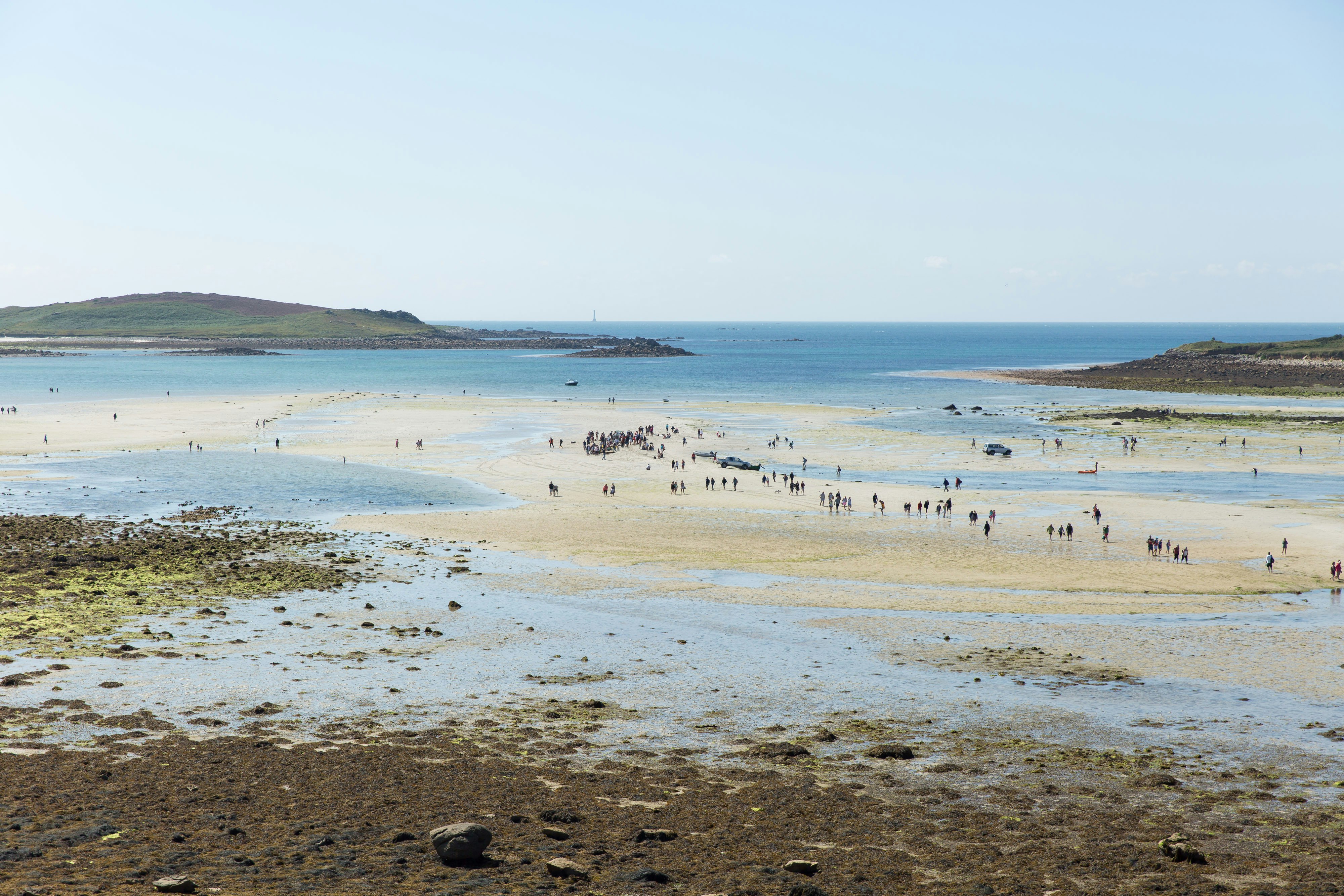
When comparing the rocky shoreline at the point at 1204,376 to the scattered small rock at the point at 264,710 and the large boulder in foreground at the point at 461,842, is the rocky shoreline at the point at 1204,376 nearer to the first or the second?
the scattered small rock at the point at 264,710

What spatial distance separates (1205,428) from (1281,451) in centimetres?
1578

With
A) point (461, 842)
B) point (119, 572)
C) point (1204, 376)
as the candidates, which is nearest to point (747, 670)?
point (461, 842)

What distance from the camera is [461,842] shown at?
15.0 m

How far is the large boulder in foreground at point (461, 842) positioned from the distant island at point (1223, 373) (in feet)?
449

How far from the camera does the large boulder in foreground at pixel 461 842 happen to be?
1502 cm

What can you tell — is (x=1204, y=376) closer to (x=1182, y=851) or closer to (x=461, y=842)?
(x=1182, y=851)

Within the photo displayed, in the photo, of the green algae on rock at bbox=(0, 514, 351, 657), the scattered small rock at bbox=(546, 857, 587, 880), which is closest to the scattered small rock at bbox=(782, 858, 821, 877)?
the scattered small rock at bbox=(546, 857, 587, 880)

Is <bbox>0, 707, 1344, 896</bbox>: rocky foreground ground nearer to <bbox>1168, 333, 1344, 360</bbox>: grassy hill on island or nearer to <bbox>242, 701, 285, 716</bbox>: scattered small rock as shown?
<bbox>242, 701, 285, 716</bbox>: scattered small rock

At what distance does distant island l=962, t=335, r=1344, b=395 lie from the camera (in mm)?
134375

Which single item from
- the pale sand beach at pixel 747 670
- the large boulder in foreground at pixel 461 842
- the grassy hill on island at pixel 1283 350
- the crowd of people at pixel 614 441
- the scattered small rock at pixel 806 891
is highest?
the grassy hill on island at pixel 1283 350

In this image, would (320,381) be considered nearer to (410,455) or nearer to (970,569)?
(410,455)

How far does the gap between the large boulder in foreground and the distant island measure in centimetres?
13674

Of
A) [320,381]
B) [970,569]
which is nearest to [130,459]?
[970,569]

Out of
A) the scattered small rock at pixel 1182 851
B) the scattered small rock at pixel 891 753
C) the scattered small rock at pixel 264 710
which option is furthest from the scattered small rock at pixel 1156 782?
the scattered small rock at pixel 264 710
